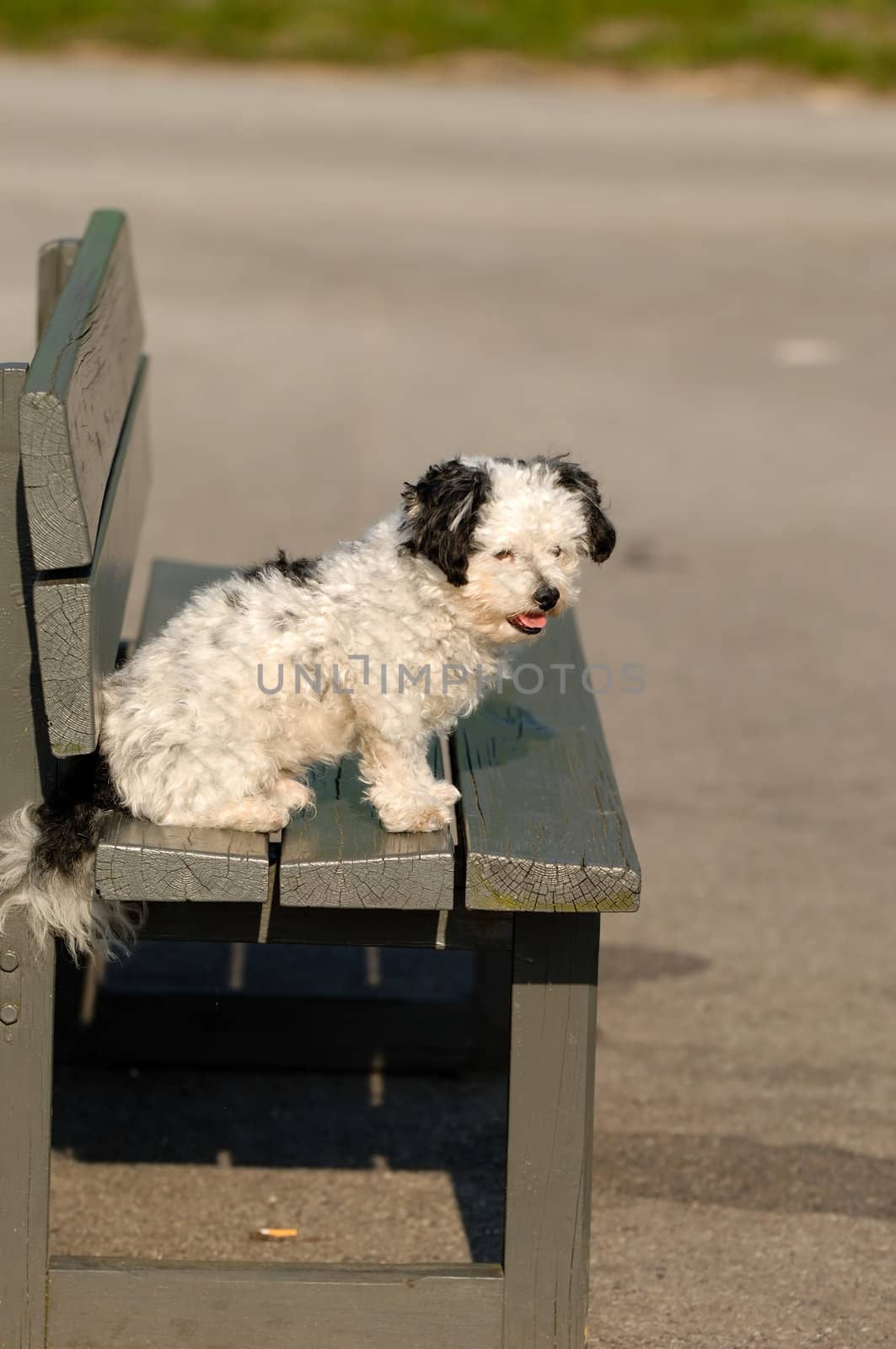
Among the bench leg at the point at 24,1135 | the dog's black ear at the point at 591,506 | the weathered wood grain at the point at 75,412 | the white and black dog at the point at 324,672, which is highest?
the weathered wood grain at the point at 75,412

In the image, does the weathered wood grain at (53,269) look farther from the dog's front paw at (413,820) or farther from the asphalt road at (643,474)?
the dog's front paw at (413,820)

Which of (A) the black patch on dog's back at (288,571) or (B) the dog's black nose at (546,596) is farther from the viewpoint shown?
(A) the black patch on dog's back at (288,571)

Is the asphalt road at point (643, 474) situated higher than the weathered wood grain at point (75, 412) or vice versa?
the weathered wood grain at point (75, 412)

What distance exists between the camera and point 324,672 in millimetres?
3488

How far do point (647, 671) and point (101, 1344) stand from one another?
4.19 m

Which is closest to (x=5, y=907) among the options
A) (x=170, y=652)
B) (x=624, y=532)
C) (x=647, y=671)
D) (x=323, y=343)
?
(x=170, y=652)

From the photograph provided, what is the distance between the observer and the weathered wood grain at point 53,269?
5.27 metres

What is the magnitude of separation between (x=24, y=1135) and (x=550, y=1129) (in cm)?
96

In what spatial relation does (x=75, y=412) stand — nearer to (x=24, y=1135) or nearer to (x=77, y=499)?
(x=77, y=499)

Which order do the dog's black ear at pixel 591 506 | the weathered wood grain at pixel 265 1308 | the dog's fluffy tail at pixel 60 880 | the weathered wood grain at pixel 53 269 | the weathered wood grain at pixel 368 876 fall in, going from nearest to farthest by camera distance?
the weathered wood grain at pixel 368 876 → the dog's fluffy tail at pixel 60 880 → the weathered wood grain at pixel 265 1308 → the dog's black ear at pixel 591 506 → the weathered wood grain at pixel 53 269

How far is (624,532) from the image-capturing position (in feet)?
28.1

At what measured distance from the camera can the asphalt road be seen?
4.14 m

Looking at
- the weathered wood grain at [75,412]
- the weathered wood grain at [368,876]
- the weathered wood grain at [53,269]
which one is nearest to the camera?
the weathered wood grain at [75,412]

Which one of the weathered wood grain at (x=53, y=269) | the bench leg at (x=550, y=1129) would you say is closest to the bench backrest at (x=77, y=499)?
the bench leg at (x=550, y=1129)
